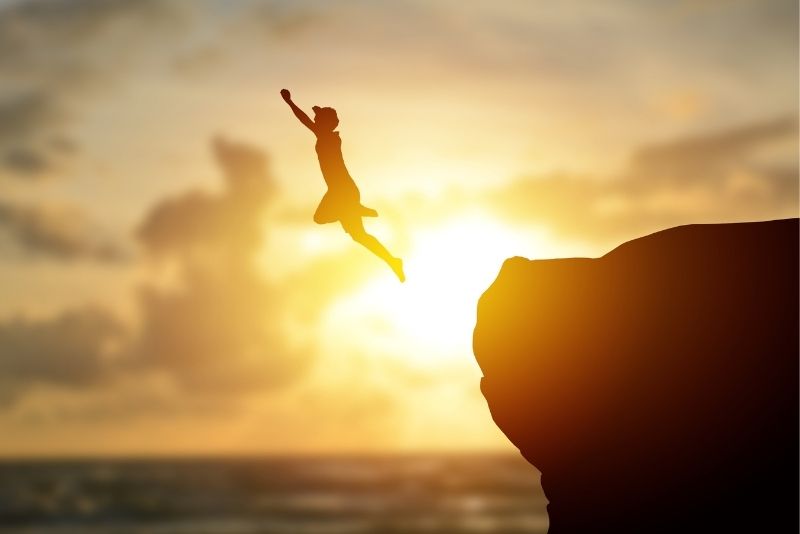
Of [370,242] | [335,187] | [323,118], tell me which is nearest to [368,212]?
[370,242]

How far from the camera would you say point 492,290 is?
41.5ft

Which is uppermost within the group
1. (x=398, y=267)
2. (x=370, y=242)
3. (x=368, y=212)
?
(x=368, y=212)

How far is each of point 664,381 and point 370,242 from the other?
3.58m

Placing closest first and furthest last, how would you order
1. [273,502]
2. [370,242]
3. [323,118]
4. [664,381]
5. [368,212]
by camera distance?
[664,381], [323,118], [368,212], [370,242], [273,502]

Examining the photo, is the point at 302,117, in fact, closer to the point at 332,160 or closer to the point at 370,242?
the point at 332,160

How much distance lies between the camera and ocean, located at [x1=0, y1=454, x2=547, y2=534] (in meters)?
72.6

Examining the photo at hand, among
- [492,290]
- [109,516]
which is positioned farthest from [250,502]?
[492,290]

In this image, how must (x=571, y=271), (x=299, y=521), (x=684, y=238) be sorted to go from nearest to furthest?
1. (x=684, y=238)
2. (x=571, y=271)
3. (x=299, y=521)

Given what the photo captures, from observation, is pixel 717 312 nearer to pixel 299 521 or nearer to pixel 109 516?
pixel 299 521

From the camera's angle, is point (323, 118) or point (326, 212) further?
point (326, 212)

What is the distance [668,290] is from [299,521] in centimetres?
6716

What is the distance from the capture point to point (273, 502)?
286 feet

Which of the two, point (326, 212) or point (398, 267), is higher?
point (326, 212)

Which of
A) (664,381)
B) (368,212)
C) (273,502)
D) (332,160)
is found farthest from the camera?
(273,502)
